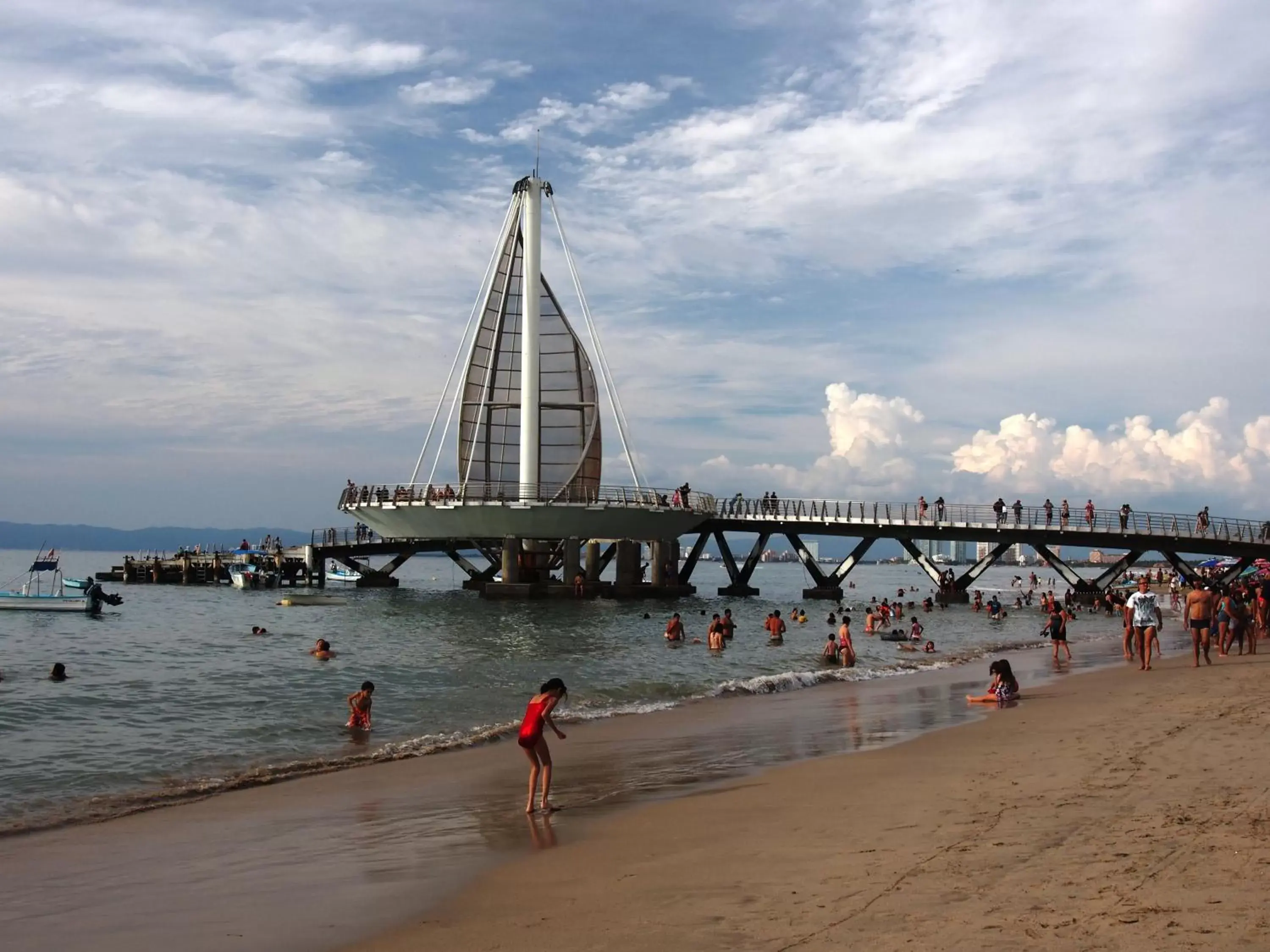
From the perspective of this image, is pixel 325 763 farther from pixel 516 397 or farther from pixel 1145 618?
pixel 516 397

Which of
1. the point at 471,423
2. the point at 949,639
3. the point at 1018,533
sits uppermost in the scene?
the point at 471,423

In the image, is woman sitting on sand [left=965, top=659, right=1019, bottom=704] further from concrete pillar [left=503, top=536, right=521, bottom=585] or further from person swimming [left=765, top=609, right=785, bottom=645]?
concrete pillar [left=503, top=536, right=521, bottom=585]

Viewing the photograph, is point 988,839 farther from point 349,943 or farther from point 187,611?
point 187,611

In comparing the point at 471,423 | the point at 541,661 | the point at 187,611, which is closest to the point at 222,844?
the point at 541,661

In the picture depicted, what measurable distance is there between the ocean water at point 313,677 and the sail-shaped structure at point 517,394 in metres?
16.1

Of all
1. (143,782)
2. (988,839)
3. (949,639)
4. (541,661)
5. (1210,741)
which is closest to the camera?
(988,839)

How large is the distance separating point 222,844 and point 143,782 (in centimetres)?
380

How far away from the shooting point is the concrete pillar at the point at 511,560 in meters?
54.3

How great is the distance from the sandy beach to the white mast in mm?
46601

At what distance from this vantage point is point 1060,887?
18.9ft

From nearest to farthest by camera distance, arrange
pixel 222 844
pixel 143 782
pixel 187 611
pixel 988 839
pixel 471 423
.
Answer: pixel 988 839 < pixel 222 844 < pixel 143 782 < pixel 187 611 < pixel 471 423

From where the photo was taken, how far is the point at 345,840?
8.88 metres

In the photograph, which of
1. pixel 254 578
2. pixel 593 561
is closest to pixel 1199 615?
pixel 593 561

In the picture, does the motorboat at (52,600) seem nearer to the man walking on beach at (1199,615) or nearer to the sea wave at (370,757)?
the sea wave at (370,757)
